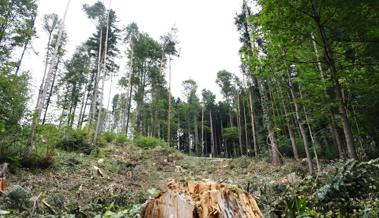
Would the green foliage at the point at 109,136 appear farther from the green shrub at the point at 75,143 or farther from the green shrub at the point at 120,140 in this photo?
the green shrub at the point at 75,143

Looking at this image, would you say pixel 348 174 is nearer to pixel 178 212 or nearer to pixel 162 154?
pixel 178 212

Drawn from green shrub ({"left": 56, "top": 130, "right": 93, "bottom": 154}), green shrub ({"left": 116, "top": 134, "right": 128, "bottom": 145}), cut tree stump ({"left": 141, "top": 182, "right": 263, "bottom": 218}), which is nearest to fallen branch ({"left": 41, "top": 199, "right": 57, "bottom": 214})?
cut tree stump ({"left": 141, "top": 182, "right": 263, "bottom": 218})

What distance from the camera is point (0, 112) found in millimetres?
8656

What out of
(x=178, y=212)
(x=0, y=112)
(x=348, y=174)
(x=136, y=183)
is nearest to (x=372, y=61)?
(x=348, y=174)

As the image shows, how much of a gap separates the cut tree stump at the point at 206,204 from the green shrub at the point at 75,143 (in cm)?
1257

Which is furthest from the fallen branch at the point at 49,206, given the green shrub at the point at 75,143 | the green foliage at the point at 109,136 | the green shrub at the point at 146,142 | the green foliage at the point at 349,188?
the green shrub at the point at 146,142

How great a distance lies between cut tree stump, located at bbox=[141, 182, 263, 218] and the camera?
2.46 m

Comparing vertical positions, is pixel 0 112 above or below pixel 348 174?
above

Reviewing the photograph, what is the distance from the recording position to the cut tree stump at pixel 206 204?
8.05 ft

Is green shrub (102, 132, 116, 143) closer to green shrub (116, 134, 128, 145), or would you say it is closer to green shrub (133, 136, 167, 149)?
green shrub (116, 134, 128, 145)

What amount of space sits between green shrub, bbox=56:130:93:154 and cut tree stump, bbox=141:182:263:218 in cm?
1257

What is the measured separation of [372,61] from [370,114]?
369 centimetres

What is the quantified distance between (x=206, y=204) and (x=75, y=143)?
1351 cm

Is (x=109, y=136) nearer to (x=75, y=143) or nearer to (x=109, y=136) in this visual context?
(x=109, y=136)
